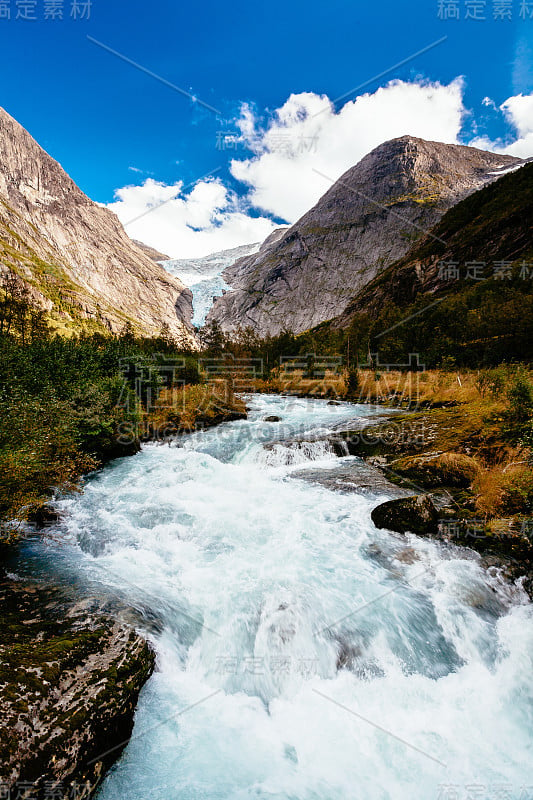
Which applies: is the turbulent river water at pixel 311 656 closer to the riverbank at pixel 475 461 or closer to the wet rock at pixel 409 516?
the wet rock at pixel 409 516

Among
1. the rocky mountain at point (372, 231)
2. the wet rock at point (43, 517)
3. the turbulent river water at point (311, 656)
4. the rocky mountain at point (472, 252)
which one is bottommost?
the turbulent river water at point (311, 656)

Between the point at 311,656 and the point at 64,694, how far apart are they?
10.7 ft

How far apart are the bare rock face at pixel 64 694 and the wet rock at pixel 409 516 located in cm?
567

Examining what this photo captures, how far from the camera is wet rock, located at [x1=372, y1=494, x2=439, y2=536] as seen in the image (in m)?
7.52

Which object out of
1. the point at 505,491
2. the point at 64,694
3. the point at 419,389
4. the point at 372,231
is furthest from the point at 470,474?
the point at 372,231

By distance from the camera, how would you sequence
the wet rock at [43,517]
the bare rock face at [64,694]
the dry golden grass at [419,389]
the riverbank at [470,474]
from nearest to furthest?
the bare rock face at [64,694], the riverbank at [470,474], the wet rock at [43,517], the dry golden grass at [419,389]

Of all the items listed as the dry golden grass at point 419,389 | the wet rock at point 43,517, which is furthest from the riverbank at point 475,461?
the wet rock at point 43,517

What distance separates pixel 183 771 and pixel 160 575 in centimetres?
319

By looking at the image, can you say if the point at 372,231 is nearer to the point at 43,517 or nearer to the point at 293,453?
the point at 293,453

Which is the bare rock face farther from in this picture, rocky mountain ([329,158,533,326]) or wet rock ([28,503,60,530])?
rocky mountain ([329,158,533,326])

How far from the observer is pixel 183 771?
368 centimetres

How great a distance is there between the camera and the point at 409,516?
775 centimetres

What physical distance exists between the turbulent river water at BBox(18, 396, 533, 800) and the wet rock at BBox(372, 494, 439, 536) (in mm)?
303

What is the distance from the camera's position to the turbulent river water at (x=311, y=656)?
368 cm
